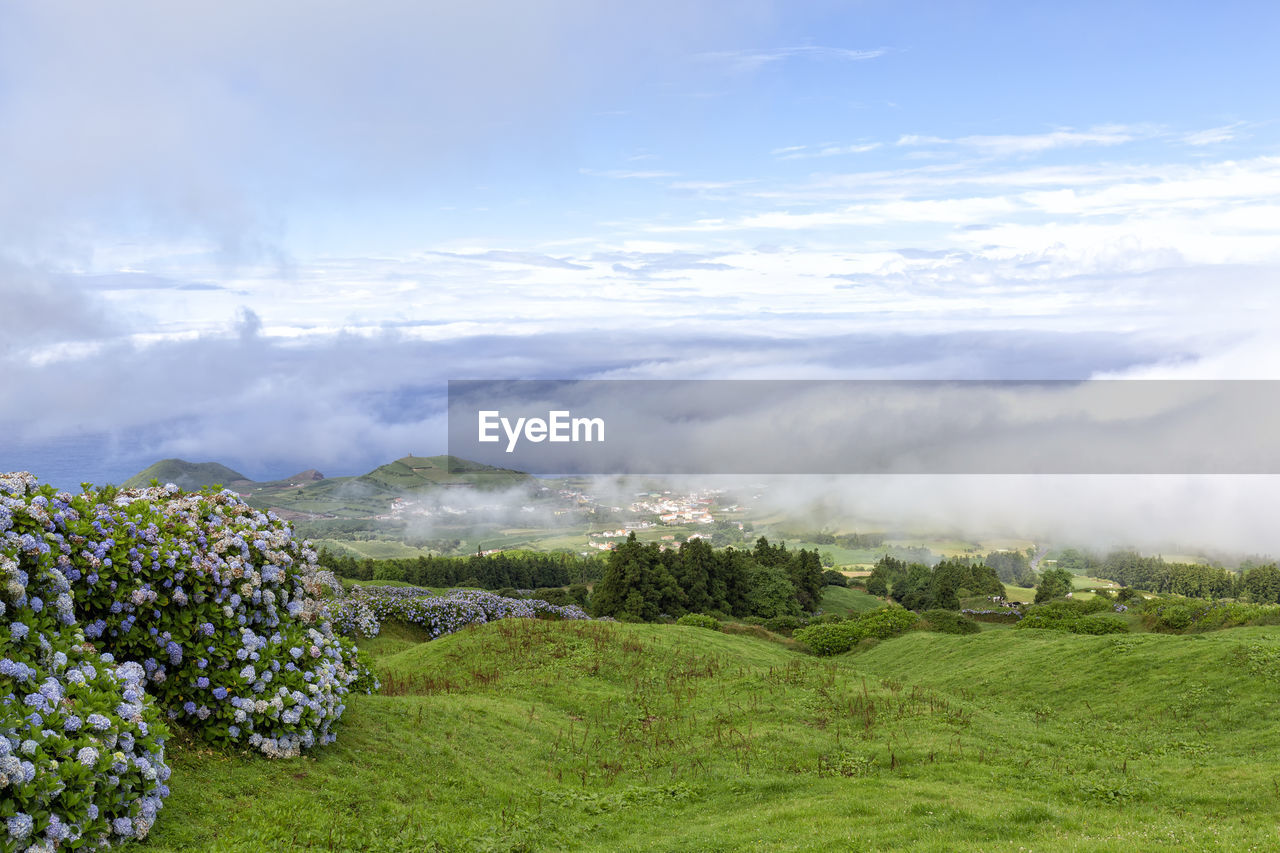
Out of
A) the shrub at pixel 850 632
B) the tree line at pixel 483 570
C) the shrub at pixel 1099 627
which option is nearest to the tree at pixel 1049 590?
the shrub at pixel 1099 627

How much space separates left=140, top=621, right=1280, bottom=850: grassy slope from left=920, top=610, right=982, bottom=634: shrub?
53.7 feet

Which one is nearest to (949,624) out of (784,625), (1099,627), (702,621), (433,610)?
(1099,627)

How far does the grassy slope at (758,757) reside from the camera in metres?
12.4

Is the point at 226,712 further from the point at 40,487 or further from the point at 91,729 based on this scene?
the point at 40,487

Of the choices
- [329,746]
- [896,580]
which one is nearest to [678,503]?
[896,580]

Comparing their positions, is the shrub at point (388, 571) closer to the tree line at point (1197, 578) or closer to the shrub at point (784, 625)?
the shrub at point (784, 625)

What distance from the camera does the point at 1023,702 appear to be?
2530 cm

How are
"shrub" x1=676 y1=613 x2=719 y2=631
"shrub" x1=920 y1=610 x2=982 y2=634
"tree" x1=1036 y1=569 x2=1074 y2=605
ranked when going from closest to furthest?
"shrub" x1=676 y1=613 x2=719 y2=631 → "shrub" x1=920 y1=610 x2=982 y2=634 → "tree" x1=1036 y1=569 x2=1074 y2=605

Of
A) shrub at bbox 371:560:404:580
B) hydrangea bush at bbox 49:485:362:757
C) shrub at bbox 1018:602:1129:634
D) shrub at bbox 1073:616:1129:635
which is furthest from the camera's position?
shrub at bbox 371:560:404:580

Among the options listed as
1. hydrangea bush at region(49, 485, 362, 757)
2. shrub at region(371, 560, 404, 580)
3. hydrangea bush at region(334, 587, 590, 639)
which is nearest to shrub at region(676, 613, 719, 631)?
hydrangea bush at region(334, 587, 590, 639)

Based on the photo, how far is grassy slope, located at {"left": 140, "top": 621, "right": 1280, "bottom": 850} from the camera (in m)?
12.4

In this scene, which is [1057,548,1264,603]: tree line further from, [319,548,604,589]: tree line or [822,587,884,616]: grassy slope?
[319,548,604,589]: tree line

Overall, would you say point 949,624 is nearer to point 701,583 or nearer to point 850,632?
point 850,632

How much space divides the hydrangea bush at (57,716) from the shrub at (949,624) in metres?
44.4
